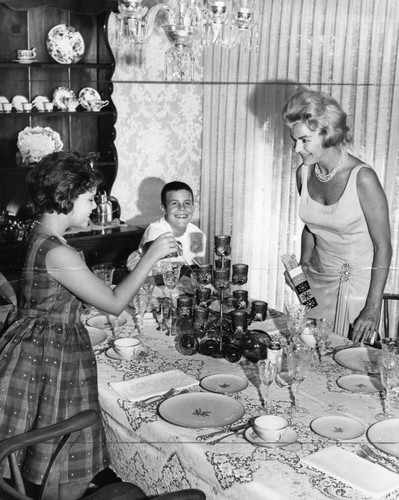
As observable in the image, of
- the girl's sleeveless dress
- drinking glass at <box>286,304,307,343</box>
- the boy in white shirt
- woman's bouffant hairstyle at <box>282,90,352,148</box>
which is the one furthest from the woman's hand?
the boy in white shirt

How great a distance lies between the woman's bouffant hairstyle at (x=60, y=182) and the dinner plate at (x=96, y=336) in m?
0.54

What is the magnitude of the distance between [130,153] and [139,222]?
46 centimetres

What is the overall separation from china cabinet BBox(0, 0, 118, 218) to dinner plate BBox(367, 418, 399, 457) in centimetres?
278

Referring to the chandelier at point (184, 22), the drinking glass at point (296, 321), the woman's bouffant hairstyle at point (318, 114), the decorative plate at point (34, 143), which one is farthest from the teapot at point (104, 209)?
the drinking glass at point (296, 321)

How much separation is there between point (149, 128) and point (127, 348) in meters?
2.81

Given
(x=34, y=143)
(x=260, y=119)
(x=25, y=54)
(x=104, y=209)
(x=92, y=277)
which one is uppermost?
(x=25, y=54)

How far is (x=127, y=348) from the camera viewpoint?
238 cm

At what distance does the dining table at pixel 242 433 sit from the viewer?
1.66 metres

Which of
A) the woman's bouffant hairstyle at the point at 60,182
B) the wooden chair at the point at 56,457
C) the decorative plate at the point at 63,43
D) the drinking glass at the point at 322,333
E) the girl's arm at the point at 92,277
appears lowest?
the wooden chair at the point at 56,457

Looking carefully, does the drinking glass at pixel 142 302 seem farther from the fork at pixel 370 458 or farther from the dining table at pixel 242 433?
the fork at pixel 370 458

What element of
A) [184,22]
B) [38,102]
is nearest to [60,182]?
[184,22]

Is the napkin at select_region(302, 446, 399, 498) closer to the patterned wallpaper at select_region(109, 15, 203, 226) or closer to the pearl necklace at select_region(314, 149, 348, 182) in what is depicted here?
the pearl necklace at select_region(314, 149, 348, 182)

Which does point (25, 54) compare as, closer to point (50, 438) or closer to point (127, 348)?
point (127, 348)

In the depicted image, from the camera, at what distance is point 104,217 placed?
453 cm
